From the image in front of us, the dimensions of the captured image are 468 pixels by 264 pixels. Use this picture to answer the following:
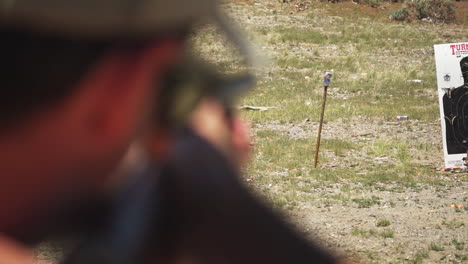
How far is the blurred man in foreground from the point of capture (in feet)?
1.96

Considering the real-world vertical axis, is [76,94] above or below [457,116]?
above

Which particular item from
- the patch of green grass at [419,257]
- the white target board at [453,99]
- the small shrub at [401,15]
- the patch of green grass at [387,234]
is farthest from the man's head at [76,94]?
the small shrub at [401,15]

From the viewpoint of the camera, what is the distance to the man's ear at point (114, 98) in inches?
24.3

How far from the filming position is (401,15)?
2898 cm

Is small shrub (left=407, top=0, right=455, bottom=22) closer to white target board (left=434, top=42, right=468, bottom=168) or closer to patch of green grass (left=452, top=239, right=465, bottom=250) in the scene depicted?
white target board (left=434, top=42, right=468, bottom=168)

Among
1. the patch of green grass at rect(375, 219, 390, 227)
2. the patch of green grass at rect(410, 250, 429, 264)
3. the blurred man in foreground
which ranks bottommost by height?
the patch of green grass at rect(375, 219, 390, 227)

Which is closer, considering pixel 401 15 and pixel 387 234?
pixel 387 234

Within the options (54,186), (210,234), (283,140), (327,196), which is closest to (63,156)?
(54,186)

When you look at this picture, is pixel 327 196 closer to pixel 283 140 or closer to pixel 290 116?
pixel 283 140

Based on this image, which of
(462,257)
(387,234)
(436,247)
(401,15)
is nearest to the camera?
(462,257)

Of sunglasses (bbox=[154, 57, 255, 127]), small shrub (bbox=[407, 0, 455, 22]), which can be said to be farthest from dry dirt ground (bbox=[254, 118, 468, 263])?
small shrub (bbox=[407, 0, 455, 22])

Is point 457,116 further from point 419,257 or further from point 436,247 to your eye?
point 419,257

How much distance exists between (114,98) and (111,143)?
4cm

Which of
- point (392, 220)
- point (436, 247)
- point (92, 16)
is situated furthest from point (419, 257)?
point (92, 16)
